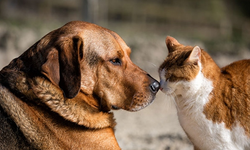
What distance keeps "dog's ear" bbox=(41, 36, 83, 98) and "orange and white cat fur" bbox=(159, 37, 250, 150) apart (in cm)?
118

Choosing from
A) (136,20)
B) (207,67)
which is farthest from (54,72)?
(136,20)

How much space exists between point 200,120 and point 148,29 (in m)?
9.45

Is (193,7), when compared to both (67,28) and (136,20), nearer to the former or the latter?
(136,20)

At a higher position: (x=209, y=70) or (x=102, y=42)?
(x=102, y=42)

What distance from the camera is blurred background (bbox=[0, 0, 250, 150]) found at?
574 cm

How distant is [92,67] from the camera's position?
3.03m

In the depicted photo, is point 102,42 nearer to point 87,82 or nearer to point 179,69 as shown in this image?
point 87,82

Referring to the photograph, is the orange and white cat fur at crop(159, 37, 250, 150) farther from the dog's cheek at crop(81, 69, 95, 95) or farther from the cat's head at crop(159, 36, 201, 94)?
the dog's cheek at crop(81, 69, 95, 95)

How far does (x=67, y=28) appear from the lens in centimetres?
302

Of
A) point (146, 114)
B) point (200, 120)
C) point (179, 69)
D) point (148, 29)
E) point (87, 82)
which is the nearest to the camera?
point (87, 82)

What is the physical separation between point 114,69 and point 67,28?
0.52 metres

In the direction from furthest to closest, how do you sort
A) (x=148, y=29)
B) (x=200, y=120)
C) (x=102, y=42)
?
(x=148, y=29) < (x=200, y=120) < (x=102, y=42)

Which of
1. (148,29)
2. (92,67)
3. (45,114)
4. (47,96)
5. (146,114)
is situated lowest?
(148,29)

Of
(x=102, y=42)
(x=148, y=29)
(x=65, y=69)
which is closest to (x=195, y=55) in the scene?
(x=102, y=42)
